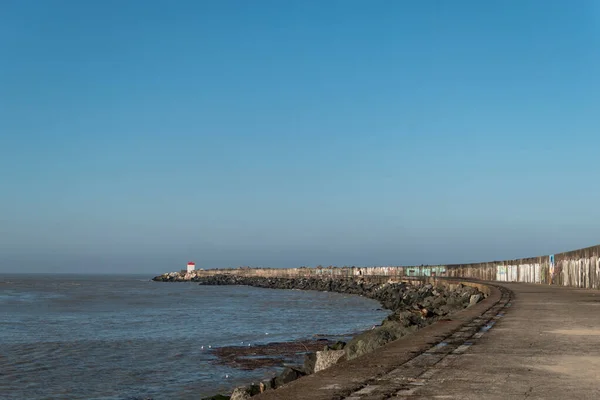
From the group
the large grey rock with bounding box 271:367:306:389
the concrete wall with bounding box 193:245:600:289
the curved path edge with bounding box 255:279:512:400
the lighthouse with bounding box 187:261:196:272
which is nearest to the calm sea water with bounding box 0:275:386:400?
the large grey rock with bounding box 271:367:306:389

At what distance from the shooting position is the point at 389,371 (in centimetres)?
706

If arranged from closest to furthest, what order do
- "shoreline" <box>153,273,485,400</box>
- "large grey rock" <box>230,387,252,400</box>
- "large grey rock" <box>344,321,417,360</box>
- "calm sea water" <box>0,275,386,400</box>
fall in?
1. "large grey rock" <box>230,387,252,400</box>
2. "shoreline" <box>153,273,485,400</box>
3. "large grey rock" <box>344,321,417,360</box>
4. "calm sea water" <box>0,275,386,400</box>

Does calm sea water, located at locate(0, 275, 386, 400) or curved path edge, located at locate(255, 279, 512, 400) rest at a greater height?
curved path edge, located at locate(255, 279, 512, 400)

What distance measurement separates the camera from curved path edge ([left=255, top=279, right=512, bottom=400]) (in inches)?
234

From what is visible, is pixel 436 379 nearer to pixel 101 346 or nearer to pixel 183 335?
pixel 101 346

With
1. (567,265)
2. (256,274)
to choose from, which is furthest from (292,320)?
(256,274)

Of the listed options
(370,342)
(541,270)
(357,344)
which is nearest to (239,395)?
(357,344)

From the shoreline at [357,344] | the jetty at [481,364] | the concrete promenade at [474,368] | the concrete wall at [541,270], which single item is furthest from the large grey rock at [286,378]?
the concrete wall at [541,270]

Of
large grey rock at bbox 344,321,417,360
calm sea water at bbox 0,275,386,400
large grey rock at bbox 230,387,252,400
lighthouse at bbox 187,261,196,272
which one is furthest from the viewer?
lighthouse at bbox 187,261,196,272

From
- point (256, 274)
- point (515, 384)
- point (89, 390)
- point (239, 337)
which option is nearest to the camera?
point (515, 384)

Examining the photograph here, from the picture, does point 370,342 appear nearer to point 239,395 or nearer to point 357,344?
point 357,344

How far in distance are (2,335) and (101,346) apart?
21.3ft

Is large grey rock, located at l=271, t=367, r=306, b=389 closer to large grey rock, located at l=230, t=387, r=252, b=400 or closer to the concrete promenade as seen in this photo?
large grey rock, located at l=230, t=387, r=252, b=400

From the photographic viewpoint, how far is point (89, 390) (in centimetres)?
1420
